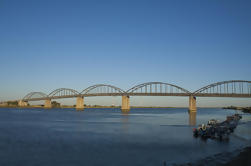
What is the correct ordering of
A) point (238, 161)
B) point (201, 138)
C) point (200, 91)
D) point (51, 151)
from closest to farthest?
point (238, 161) → point (51, 151) → point (201, 138) → point (200, 91)

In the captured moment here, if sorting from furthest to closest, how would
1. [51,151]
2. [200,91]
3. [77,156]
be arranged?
[200,91]
[51,151]
[77,156]

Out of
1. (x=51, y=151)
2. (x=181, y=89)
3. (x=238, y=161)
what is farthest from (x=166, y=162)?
(x=181, y=89)

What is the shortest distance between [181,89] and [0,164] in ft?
375

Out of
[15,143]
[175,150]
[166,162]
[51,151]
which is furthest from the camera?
[15,143]

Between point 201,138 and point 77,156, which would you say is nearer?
point 77,156

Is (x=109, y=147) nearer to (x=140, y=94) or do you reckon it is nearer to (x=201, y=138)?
(x=201, y=138)

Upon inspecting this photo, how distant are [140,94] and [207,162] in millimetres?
102862

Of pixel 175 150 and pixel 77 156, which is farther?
pixel 175 150

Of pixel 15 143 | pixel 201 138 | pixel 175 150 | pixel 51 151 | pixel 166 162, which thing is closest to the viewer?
pixel 166 162

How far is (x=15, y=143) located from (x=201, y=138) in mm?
20490

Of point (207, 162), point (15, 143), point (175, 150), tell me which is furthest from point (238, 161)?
point (15, 143)

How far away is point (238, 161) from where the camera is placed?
1521cm

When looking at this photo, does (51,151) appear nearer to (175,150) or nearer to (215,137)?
(175,150)

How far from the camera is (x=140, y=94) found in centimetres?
11894
